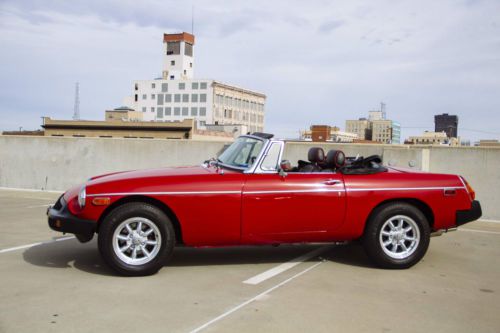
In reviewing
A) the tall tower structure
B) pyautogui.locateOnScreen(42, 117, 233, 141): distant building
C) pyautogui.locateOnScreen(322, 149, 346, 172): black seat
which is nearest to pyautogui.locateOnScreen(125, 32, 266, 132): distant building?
the tall tower structure

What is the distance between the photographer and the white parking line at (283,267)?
5.29 metres

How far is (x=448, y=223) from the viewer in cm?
604

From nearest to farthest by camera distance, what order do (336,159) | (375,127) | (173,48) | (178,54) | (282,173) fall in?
(282,173) < (336,159) < (375,127) < (178,54) < (173,48)

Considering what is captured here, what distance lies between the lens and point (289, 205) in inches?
220

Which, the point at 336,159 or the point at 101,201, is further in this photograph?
the point at 336,159

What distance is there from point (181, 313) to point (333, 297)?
140 cm

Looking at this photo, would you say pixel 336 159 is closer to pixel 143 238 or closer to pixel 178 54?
pixel 143 238

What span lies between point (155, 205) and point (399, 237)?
2714mm

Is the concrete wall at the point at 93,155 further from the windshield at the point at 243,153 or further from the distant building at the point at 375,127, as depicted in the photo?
the distant building at the point at 375,127

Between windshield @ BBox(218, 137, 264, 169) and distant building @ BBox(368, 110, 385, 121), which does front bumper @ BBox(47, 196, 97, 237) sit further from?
distant building @ BBox(368, 110, 385, 121)

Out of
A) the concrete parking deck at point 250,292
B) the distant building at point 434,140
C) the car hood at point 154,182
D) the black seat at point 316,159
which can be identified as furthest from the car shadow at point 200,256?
the distant building at point 434,140

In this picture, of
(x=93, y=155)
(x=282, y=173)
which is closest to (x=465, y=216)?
(x=282, y=173)

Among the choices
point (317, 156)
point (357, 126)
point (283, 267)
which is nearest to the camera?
point (283, 267)

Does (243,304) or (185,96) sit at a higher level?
(185,96)
